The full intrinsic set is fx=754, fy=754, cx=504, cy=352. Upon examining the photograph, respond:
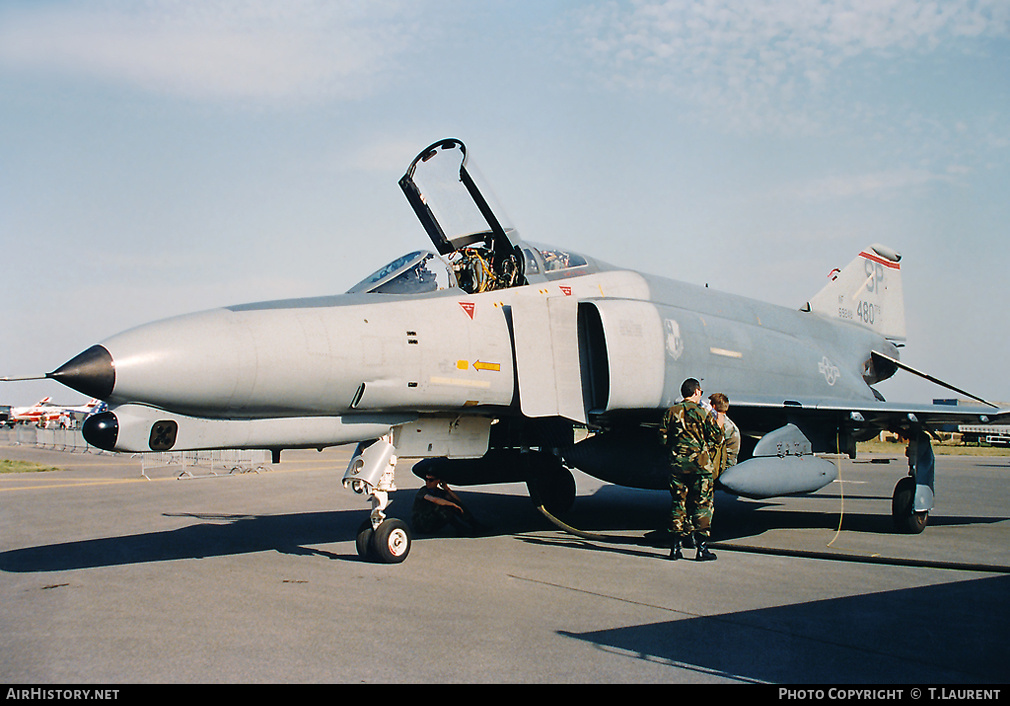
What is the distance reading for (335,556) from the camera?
708cm

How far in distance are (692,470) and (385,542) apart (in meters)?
2.93

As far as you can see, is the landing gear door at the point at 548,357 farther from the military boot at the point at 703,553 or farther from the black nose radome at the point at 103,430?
the black nose radome at the point at 103,430

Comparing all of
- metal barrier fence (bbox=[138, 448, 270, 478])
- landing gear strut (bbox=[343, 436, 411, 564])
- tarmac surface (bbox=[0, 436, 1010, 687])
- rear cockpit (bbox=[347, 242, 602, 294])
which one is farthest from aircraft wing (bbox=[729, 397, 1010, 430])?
metal barrier fence (bbox=[138, 448, 270, 478])

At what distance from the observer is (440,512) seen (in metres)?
8.73

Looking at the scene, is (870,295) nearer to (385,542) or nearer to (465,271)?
(465,271)

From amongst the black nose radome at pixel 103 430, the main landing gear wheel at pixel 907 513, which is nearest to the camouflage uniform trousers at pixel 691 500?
the main landing gear wheel at pixel 907 513

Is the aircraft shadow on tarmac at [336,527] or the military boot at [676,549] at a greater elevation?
the military boot at [676,549]

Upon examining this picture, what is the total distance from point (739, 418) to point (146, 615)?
22.7 feet

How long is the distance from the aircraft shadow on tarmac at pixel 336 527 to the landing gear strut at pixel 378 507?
39 cm

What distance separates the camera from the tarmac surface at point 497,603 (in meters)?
3.72

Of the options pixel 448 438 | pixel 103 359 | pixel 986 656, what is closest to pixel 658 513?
pixel 448 438

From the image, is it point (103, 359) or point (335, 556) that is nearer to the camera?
point (103, 359)
